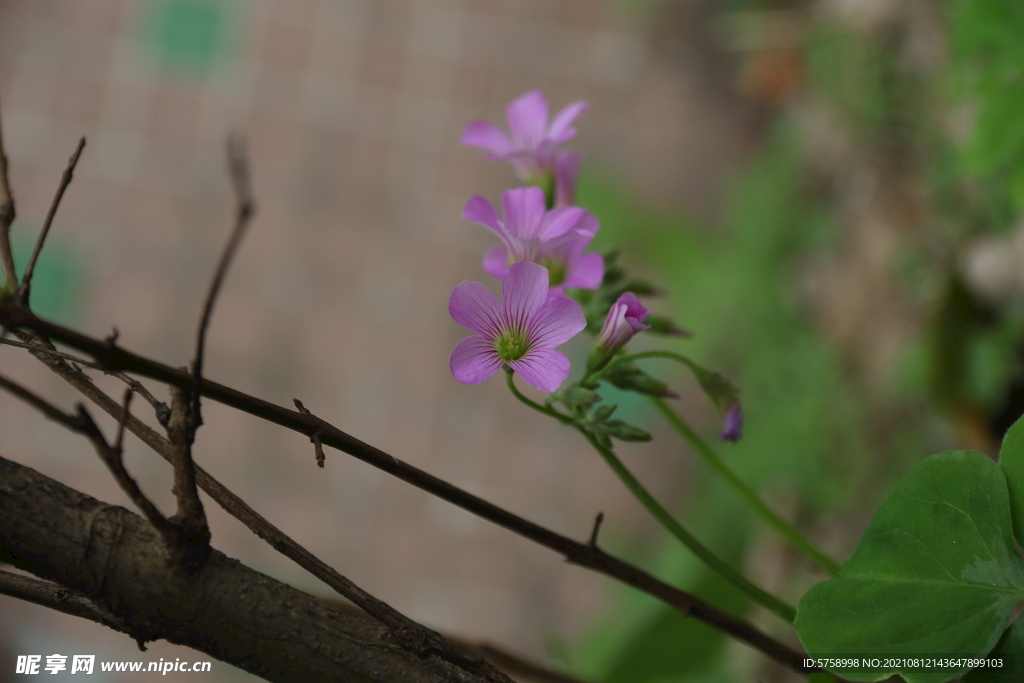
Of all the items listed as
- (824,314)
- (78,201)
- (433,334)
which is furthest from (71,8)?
(824,314)

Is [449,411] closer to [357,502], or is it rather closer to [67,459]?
[357,502]

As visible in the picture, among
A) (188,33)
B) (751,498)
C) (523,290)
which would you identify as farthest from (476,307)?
(188,33)

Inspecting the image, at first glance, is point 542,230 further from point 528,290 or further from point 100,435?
point 100,435

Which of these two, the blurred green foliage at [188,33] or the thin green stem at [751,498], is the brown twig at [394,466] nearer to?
the thin green stem at [751,498]

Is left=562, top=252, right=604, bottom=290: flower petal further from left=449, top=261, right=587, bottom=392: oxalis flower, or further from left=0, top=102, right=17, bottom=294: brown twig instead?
left=0, top=102, right=17, bottom=294: brown twig

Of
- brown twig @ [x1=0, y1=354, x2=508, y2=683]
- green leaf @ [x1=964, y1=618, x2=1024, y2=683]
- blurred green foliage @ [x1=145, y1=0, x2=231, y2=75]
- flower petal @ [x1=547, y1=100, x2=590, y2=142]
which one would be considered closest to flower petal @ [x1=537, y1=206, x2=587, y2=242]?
flower petal @ [x1=547, y1=100, x2=590, y2=142]
